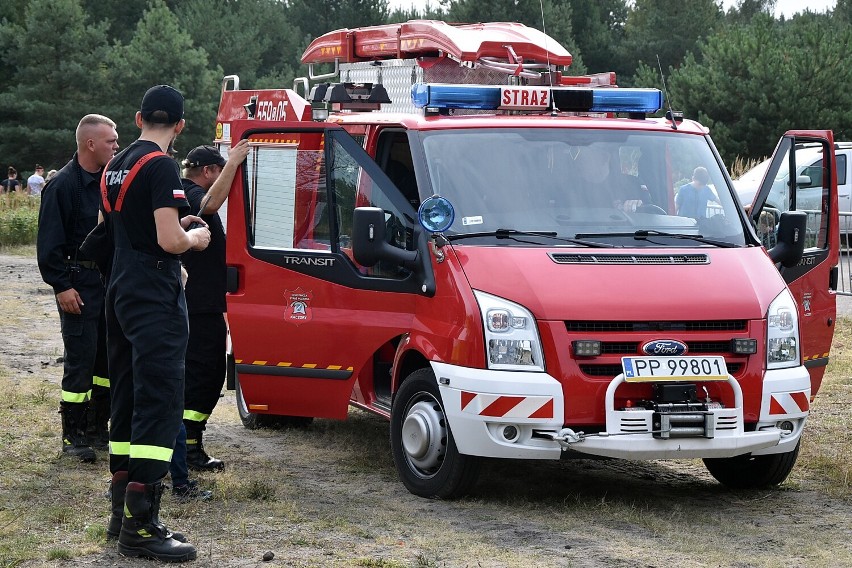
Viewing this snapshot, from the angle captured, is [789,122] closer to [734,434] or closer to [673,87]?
[673,87]

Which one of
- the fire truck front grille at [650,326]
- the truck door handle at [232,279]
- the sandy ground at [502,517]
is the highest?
the truck door handle at [232,279]

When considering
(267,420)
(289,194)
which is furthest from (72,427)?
(289,194)

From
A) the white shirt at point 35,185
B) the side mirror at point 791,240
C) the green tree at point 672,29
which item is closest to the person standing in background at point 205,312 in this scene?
the side mirror at point 791,240

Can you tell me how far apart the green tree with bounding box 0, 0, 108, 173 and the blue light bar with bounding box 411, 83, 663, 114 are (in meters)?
48.2

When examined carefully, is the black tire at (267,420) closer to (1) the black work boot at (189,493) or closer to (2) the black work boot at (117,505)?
(1) the black work boot at (189,493)

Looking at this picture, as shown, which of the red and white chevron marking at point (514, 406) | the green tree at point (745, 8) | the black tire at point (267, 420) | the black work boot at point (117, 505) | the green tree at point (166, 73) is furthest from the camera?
the green tree at point (745, 8)

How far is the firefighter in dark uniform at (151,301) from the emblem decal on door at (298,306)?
5.48 feet

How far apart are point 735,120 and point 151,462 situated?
120ft

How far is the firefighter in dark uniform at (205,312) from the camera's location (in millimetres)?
7242

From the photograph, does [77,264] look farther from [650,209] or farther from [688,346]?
[688,346]

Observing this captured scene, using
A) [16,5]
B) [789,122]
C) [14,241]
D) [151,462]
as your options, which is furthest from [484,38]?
[16,5]

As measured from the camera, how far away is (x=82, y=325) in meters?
7.84

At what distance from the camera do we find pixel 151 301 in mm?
5586

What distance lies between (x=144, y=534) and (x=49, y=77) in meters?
51.7
